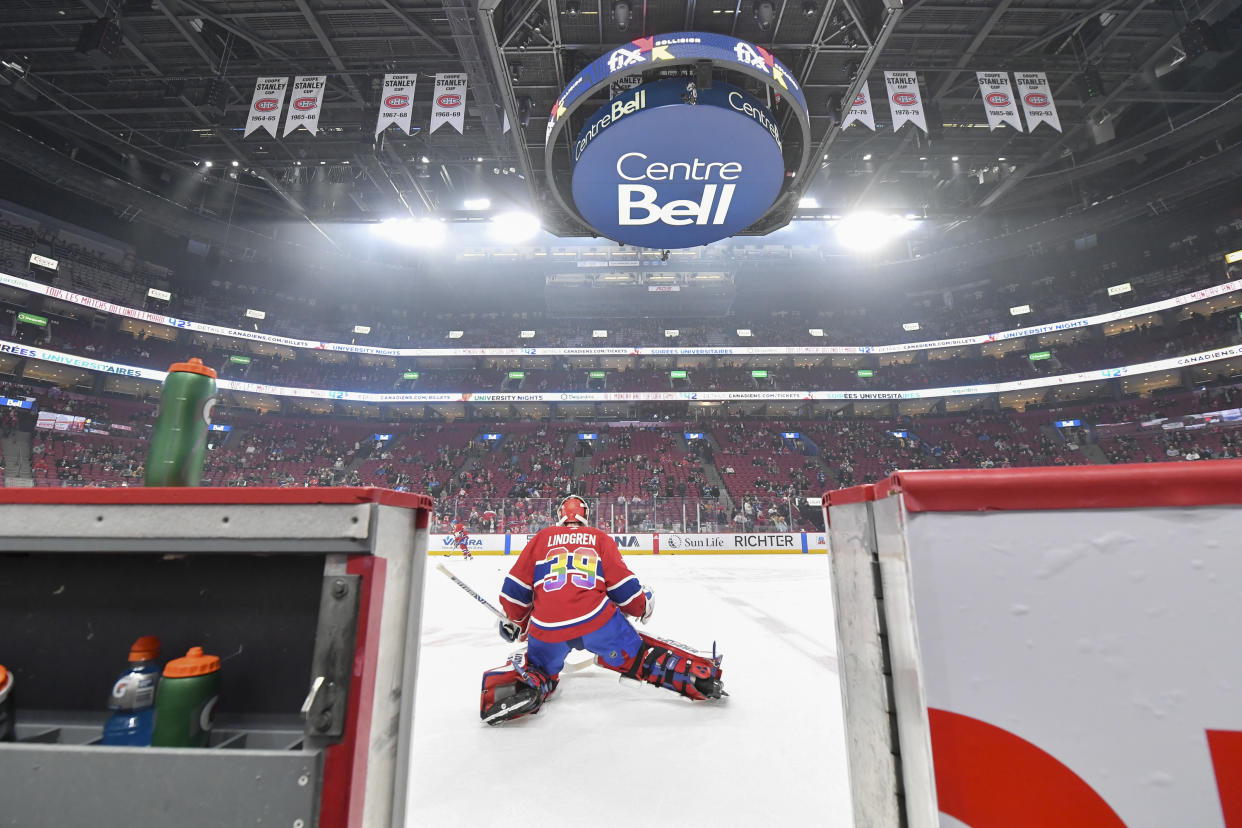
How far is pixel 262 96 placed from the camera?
42.2 ft

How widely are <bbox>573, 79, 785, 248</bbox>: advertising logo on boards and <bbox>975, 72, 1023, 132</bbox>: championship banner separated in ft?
31.2

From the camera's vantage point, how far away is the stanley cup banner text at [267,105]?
12.4 metres

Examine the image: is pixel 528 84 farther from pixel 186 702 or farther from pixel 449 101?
pixel 186 702

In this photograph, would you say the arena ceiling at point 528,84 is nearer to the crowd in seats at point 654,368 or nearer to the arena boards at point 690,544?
the crowd in seats at point 654,368

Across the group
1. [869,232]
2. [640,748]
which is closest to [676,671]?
[640,748]

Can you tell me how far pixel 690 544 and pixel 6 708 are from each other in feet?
52.1

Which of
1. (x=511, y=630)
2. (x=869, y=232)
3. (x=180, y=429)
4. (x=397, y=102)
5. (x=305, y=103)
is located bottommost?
(x=511, y=630)

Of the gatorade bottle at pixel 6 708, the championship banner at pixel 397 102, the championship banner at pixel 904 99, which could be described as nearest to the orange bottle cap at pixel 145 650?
the gatorade bottle at pixel 6 708

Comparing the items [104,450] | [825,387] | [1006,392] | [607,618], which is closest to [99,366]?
[104,450]

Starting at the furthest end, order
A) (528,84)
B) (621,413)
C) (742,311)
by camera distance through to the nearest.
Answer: (742,311)
(621,413)
(528,84)

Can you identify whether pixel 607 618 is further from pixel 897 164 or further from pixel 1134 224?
pixel 1134 224

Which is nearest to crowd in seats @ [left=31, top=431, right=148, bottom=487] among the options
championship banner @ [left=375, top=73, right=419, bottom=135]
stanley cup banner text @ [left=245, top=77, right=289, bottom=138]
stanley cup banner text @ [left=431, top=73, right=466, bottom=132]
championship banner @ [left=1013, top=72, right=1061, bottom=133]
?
stanley cup banner text @ [left=245, top=77, right=289, bottom=138]

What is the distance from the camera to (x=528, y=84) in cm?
681

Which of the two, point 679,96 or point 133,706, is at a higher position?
point 679,96
